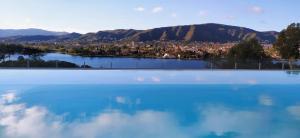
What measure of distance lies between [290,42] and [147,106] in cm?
2202

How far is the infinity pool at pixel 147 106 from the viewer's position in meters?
8.33

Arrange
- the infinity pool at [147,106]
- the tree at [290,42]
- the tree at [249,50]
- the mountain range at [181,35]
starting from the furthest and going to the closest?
1. the mountain range at [181,35]
2. the tree at [249,50]
3. the tree at [290,42]
4. the infinity pool at [147,106]

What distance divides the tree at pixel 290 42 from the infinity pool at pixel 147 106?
15.5 m

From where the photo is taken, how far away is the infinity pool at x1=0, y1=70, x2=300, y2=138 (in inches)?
328

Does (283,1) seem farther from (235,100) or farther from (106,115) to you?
(106,115)

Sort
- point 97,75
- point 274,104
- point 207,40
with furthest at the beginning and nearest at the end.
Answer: point 207,40 → point 97,75 → point 274,104

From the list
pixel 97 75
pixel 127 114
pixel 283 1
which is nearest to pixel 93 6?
pixel 97 75

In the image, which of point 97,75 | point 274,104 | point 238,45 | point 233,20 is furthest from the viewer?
point 238,45

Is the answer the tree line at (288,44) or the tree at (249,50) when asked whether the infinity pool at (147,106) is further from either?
the tree at (249,50)

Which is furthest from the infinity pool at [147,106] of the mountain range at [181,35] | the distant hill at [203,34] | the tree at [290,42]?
the distant hill at [203,34]

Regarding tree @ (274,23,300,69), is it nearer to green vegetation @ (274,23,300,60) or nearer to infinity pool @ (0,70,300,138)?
green vegetation @ (274,23,300,60)

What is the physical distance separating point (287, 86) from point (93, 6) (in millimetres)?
12238

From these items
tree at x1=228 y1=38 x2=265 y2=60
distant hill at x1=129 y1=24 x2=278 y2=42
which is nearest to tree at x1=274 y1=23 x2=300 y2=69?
tree at x1=228 y1=38 x2=265 y2=60

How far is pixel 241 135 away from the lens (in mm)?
8117
